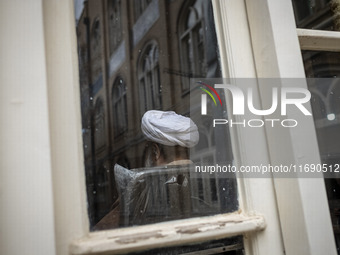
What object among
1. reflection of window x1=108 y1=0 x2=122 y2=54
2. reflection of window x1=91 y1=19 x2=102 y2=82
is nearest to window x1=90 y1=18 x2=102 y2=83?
reflection of window x1=91 y1=19 x2=102 y2=82

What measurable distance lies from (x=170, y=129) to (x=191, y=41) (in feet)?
18.6

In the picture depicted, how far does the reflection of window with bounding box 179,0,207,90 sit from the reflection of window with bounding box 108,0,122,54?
5.02ft

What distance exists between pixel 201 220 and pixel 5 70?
563 mm

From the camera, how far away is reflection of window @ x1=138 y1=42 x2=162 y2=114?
15.6ft

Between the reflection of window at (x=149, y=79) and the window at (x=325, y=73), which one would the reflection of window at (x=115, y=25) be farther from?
the window at (x=325, y=73)

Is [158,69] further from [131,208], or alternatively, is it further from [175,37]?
[131,208]

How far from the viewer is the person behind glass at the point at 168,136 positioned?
3.67 ft

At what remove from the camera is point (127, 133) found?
4.37 m

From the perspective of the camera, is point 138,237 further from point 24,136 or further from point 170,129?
point 170,129

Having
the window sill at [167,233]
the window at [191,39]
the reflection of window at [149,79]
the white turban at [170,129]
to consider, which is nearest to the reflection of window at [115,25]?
the reflection of window at [149,79]

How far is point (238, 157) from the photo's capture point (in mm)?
774

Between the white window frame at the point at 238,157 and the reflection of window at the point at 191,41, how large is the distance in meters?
5.12

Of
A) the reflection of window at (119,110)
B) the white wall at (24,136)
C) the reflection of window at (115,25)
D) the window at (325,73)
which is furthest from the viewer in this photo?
the reflection of window at (119,110)

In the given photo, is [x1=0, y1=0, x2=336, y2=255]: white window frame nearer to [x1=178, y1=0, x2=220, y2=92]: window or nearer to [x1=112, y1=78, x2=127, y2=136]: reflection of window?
[x1=112, y1=78, x2=127, y2=136]: reflection of window
